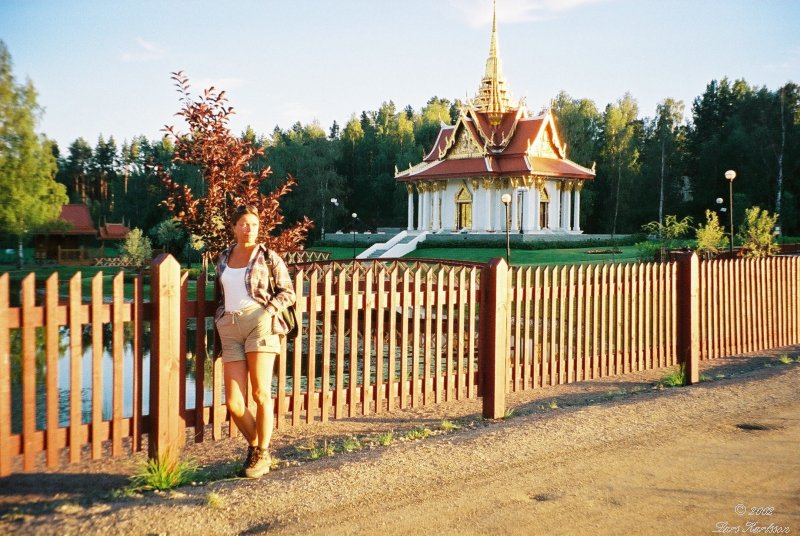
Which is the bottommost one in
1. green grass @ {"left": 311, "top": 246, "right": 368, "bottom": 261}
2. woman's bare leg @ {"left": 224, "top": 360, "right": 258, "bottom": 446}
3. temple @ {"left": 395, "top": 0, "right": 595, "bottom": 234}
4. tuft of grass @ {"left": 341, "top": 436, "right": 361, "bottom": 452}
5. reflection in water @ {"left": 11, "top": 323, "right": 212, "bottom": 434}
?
reflection in water @ {"left": 11, "top": 323, "right": 212, "bottom": 434}

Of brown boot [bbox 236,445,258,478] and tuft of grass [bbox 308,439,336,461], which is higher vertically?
brown boot [bbox 236,445,258,478]

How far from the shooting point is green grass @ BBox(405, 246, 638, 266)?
33031 millimetres

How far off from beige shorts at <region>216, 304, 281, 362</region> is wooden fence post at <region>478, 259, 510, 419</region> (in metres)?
2.40

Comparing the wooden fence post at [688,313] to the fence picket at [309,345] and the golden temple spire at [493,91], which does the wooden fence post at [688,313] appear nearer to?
the fence picket at [309,345]

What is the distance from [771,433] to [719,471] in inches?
53.5

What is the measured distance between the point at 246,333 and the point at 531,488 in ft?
7.00

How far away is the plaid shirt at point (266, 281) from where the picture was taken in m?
4.96

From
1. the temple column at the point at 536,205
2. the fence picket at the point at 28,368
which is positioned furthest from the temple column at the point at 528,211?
the fence picket at the point at 28,368

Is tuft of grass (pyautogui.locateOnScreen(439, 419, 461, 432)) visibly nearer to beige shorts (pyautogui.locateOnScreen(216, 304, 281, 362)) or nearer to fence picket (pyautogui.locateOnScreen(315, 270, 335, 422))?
fence picket (pyautogui.locateOnScreen(315, 270, 335, 422))

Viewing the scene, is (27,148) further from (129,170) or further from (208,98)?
(129,170)

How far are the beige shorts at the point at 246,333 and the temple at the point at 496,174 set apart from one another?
40326mm

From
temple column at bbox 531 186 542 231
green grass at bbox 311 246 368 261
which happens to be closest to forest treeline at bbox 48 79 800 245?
green grass at bbox 311 246 368 261

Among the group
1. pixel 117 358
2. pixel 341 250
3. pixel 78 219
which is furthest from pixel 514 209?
pixel 117 358

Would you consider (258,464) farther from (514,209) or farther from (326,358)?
(514,209)
